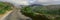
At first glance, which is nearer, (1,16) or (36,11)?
(1,16)

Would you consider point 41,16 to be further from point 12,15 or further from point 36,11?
point 12,15

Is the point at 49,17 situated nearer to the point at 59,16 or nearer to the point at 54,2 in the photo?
the point at 59,16

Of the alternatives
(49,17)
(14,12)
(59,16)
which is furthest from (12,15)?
(59,16)

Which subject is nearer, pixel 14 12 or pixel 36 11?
pixel 14 12

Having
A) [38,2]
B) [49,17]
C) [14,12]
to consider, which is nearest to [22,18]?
[14,12]

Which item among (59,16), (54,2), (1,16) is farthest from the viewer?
(54,2)

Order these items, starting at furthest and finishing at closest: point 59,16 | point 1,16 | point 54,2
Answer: point 54,2, point 59,16, point 1,16

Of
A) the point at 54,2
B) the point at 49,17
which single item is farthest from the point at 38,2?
the point at 49,17

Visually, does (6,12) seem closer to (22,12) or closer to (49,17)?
(22,12)
